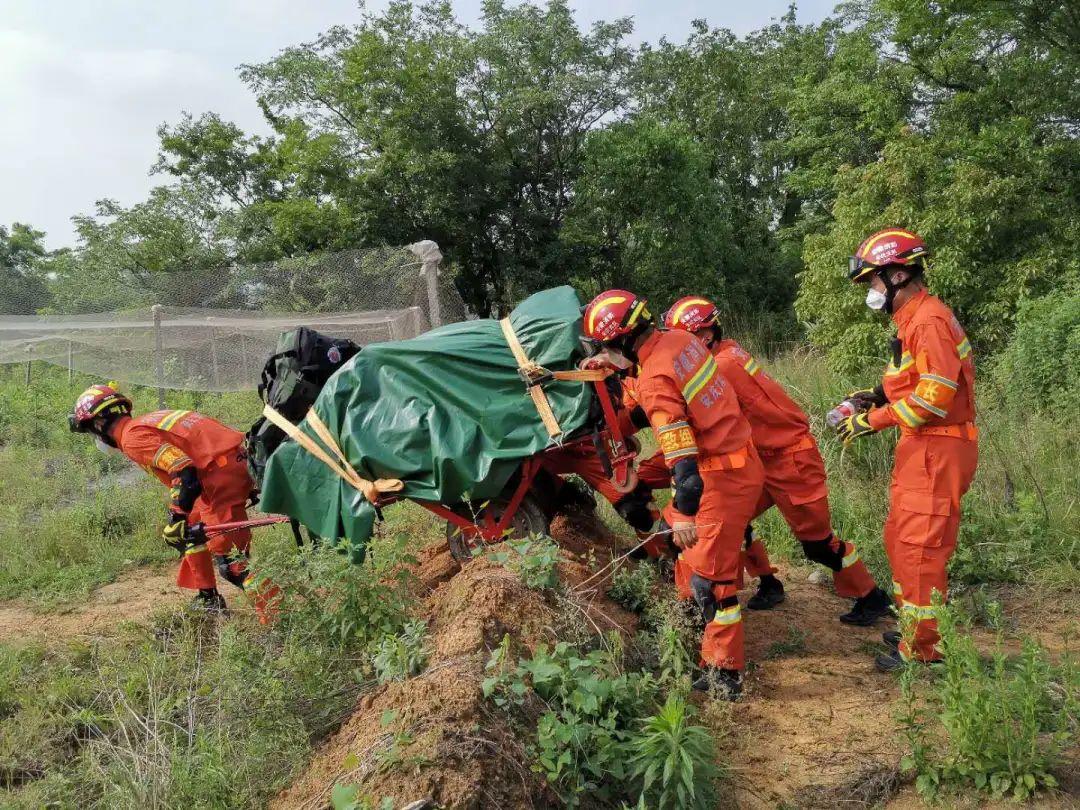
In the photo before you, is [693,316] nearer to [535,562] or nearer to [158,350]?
[535,562]

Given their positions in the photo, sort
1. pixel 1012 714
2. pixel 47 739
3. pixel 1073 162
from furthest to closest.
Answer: pixel 1073 162 < pixel 47 739 < pixel 1012 714

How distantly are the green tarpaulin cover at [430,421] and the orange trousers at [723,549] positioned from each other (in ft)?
3.26

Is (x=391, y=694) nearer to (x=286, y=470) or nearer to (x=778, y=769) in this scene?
(x=778, y=769)

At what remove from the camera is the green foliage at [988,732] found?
9.55 feet

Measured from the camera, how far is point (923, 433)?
3752 millimetres

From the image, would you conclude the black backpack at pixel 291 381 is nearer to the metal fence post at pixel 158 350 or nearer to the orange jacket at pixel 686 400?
the orange jacket at pixel 686 400

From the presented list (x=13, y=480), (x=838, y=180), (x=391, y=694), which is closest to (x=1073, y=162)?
(x=838, y=180)

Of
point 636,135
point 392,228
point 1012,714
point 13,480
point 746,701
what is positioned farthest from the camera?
point 636,135

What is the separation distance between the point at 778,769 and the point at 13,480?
28.3ft

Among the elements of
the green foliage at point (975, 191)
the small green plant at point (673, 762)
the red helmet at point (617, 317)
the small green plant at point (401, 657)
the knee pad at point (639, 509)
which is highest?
the green foliage at point (975, 191)

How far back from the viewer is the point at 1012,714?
9.77 feet

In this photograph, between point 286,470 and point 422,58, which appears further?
point 422,58

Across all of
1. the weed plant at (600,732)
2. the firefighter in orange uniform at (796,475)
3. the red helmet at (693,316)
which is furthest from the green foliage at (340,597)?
the red helmet at (693,316)

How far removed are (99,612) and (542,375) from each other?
3.91m
